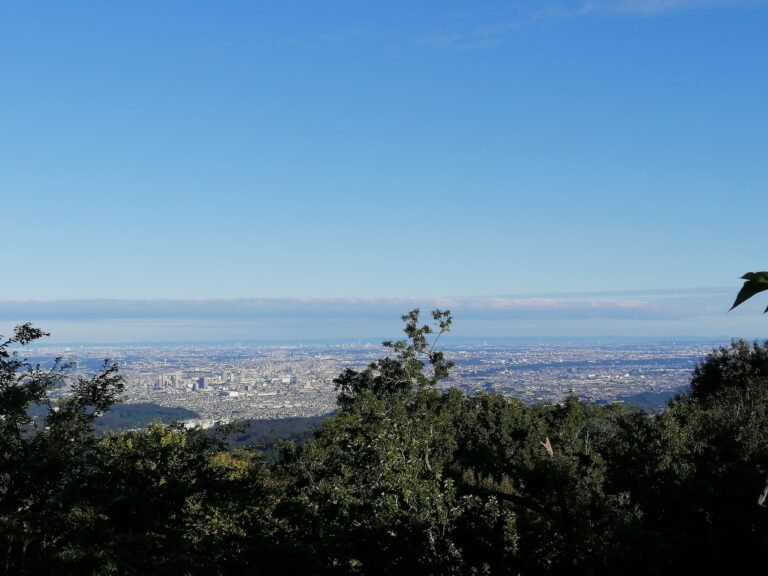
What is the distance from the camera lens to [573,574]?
15523 mm

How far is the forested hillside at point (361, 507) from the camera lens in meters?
14.8

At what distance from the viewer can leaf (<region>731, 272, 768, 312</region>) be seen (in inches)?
86.8

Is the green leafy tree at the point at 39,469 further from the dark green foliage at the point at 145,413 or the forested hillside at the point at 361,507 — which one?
the dark green foliage at the point at 145,413

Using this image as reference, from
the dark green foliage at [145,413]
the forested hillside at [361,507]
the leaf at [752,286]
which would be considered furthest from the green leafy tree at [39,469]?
the dark green foliage at [145,413]

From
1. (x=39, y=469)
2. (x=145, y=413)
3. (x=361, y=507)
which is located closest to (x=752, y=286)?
(x=361, y=507)

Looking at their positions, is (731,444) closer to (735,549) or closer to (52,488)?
(735,549)

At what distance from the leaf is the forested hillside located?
12768mm

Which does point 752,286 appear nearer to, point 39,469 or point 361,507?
point 361,507

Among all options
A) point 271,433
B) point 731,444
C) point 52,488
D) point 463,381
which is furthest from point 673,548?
point 463,381

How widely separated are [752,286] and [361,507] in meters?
14.1

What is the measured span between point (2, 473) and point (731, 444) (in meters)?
A: 19.7

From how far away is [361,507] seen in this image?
15.5 metres

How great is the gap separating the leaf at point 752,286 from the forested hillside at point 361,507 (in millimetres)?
12768

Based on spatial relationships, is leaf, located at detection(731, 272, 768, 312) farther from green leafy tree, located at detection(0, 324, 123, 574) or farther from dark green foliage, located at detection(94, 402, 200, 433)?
dark green foliage, located at detection(94, 402, 200, 433)
